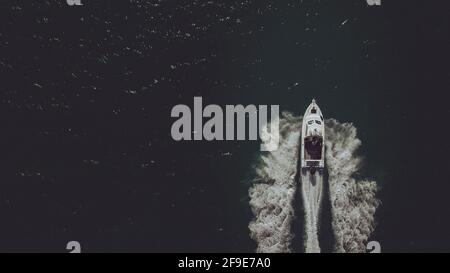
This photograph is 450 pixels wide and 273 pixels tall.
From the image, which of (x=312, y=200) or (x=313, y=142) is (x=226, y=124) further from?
(x=312, y=200)

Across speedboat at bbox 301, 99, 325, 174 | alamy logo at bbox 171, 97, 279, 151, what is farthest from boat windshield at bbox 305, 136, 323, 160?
alamy logo at bbox 171, 97, 279, 151

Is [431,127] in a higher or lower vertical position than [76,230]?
higher

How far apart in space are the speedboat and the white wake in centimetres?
79

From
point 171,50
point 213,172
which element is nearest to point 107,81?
point 171,50

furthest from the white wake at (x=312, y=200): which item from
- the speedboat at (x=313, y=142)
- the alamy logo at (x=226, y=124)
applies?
the alamy logo at (x=226, y=124)

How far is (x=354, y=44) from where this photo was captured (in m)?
85.6

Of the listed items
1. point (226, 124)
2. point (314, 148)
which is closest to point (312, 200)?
point (314, 148)

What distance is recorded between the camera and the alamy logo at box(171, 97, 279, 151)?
84.5 meters

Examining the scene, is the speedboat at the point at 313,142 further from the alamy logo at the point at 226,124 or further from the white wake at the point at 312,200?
the alamy logo at the point at 226,124

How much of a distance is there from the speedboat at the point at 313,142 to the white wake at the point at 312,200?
2.59ft

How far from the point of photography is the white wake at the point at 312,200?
8400 centimetres
